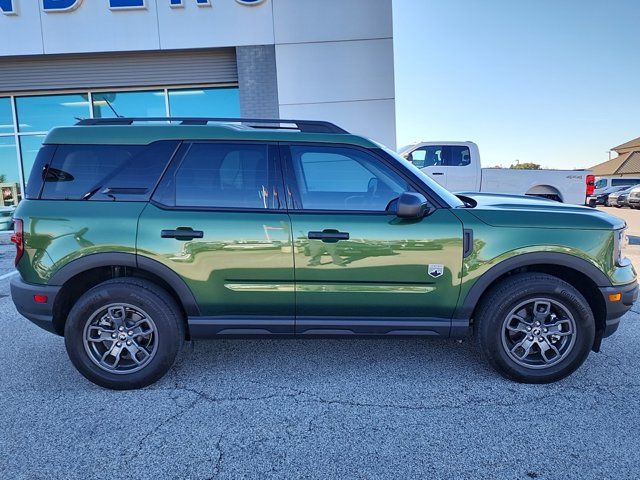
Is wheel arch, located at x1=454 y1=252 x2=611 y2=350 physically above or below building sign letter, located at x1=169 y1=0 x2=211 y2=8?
below

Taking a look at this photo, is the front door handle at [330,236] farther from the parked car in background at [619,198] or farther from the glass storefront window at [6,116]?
the parked car in background at [619,198]

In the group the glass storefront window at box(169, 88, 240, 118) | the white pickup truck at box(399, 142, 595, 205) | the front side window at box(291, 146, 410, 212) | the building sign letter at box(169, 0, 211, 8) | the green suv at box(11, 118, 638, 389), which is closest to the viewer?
the green suv at box(11, 118, 638, 389)

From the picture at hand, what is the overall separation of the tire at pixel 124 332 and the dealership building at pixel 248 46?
25.0ft

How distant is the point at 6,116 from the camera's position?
36.4 ft

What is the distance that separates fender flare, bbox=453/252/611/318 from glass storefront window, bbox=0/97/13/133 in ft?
43.8

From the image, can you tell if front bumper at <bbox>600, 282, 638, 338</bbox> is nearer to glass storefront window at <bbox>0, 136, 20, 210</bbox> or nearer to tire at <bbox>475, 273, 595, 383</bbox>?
tire at <bbox>475, 273, 595, 383</bbox>

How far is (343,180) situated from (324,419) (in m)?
1.72

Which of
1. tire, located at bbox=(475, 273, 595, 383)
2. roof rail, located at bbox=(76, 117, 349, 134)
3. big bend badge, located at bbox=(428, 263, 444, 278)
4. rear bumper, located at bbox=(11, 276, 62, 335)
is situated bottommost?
tire, located at bbox=(475, 273, 595, 383)

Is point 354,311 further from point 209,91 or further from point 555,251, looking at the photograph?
point 209,91

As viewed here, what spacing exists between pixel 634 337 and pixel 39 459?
4.92m

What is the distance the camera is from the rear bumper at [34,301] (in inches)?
112

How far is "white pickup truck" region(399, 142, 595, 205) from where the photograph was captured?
9.56 m

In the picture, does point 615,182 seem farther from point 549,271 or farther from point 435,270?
point 435,270

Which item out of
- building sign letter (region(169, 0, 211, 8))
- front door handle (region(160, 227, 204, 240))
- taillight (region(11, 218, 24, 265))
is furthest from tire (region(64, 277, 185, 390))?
building sign letter (region(169, 0, 211, 8))
